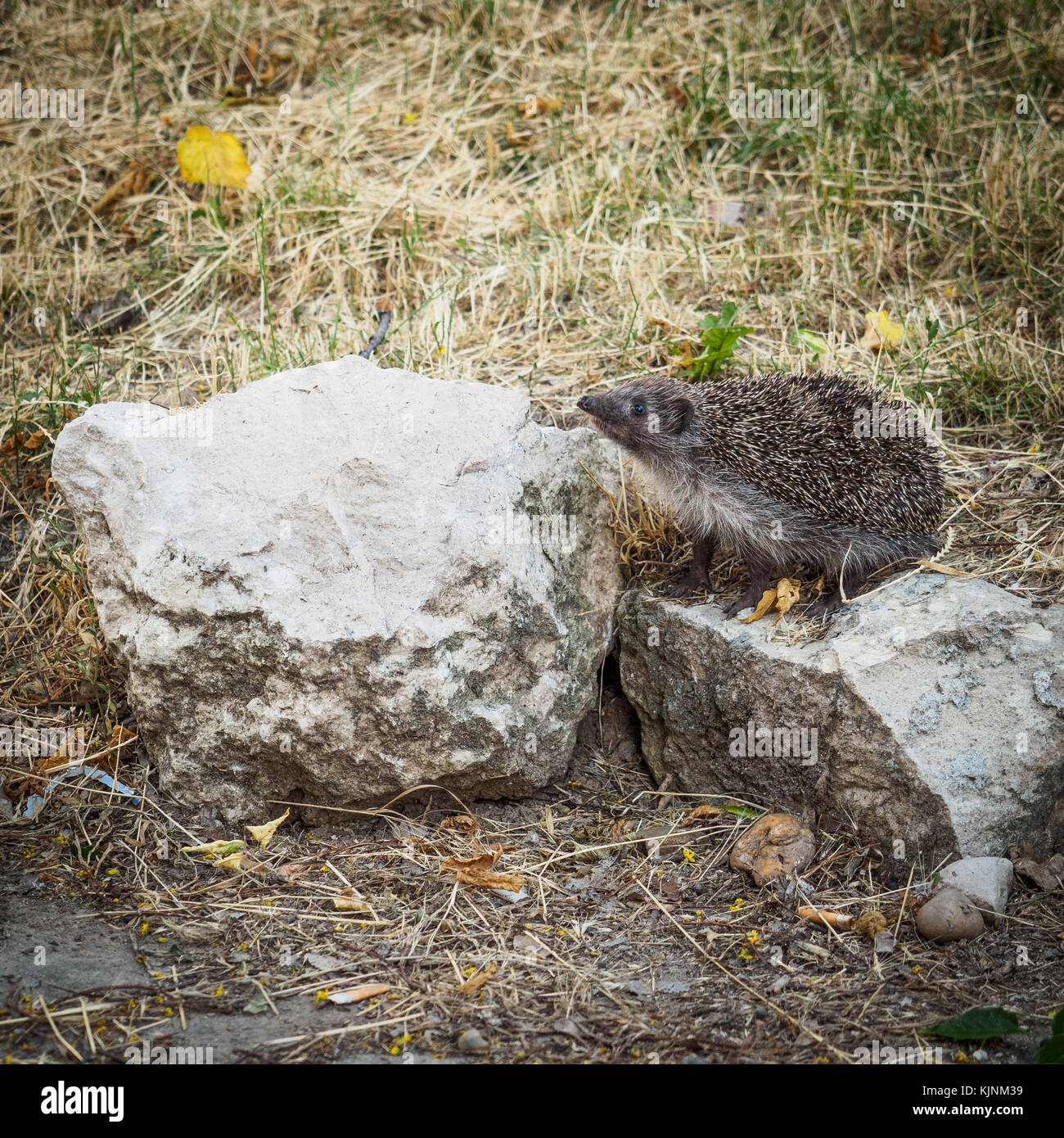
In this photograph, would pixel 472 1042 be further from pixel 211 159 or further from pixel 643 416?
pixel 211 159

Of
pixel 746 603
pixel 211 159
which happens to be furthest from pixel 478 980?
pixel 211 159

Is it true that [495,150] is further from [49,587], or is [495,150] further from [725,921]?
[725,921]

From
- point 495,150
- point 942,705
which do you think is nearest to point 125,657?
point 942,705

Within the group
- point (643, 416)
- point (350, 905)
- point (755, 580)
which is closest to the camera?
point (350, 905)

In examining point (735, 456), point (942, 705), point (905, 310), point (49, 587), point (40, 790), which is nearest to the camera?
point (942, 705)

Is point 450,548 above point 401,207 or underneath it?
underneath

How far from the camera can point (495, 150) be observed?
7145mm

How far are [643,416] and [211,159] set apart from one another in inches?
145

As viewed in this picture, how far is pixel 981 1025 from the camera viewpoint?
3.03 metres

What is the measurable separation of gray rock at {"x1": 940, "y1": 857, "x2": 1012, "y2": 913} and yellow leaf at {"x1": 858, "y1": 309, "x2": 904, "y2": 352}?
3218 mm

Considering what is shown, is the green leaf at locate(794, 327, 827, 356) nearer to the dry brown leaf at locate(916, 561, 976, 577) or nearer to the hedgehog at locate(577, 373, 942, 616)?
the hedgehog at locate(577, 373, 942, 616)

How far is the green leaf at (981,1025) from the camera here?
2998 mm

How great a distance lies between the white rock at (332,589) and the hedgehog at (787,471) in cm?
68
